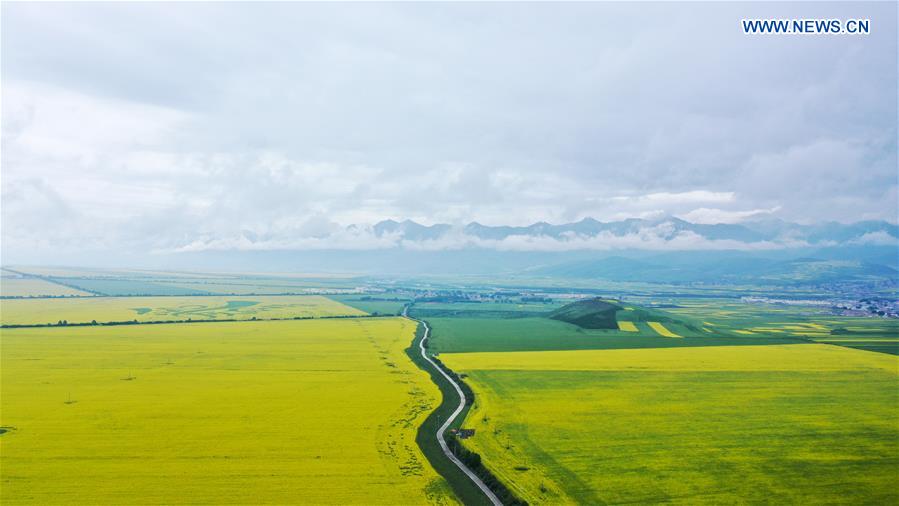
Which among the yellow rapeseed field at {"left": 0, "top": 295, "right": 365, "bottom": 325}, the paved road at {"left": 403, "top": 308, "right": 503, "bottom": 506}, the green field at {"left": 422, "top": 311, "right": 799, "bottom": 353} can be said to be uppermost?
the yellow rapeseed field at {"left": 0, "top": 295, "right": 365, "bottom": 325}

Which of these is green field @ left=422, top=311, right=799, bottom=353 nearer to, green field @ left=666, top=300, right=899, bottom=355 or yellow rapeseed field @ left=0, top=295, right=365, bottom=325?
green field @ left=666, top=300, right=899, bottom=355

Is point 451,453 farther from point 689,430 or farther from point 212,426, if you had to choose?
point 689,430

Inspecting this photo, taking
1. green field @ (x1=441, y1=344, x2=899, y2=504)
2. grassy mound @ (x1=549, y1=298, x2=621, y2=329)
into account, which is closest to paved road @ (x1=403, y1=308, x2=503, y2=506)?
green field @ (x1=441, y1=344, x2=899, y2=504)


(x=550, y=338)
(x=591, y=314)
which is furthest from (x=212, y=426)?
(x=591, y=314)

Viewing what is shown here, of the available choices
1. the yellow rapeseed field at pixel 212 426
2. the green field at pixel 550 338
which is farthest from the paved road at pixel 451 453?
the green field at pixel 550 338

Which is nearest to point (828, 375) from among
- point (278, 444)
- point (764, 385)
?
point (764, 385)

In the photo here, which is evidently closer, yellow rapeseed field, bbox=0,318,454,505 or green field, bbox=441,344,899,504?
yellow rapeseed field, bbox=0,318,454,505
